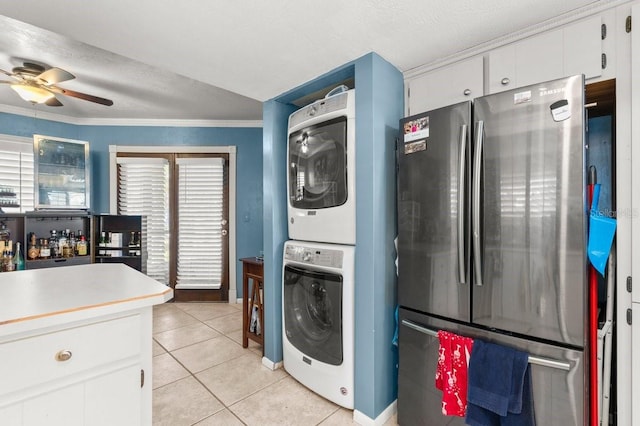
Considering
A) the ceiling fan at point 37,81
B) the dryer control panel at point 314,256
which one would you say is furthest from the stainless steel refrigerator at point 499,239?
the ceiling fan at point 37,81

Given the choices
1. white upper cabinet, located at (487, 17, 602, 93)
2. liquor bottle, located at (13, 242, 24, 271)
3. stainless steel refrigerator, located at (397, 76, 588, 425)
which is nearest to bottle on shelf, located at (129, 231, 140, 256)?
liquor bottle, located at (13, 242, 24, 271)

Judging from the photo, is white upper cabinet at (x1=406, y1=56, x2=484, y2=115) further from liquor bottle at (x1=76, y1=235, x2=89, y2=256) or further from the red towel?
liquor bottle at (x1=76, y1=235, x2=89, y2=256)

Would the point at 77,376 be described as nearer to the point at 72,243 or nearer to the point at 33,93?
the point at 33,93

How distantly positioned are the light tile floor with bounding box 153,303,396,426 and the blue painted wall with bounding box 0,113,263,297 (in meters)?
1.42

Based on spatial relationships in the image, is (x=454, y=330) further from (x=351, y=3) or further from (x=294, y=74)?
(x=294, y=74)

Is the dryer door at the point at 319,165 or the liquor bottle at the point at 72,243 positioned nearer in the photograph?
the dryer door at the point at 319,165

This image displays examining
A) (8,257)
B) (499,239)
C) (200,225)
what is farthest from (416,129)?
(8,257)

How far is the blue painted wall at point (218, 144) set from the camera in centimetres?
424

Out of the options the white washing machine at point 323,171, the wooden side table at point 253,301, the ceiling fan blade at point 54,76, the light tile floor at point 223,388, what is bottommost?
the light tile floor at point 223,388

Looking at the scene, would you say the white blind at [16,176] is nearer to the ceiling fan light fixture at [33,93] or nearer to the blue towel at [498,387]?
the ceiling fan light fixture at [33,93]

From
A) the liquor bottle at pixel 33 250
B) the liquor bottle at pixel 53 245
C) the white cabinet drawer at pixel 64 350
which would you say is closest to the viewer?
the white cabinet drawer at pixel 64 350

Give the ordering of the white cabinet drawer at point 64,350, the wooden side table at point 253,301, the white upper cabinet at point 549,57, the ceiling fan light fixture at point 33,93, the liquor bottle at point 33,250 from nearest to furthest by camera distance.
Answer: the white cabinet drawer at point 64,350
the white upper cabinet at point 549,57
the ceiling fan light fixture at point 33,93
the wooden side table at point 253,301
the liquor bottle at point 33,250

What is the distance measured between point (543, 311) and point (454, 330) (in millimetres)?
416

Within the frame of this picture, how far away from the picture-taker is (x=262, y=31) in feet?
5.47
